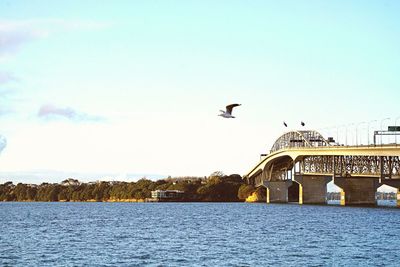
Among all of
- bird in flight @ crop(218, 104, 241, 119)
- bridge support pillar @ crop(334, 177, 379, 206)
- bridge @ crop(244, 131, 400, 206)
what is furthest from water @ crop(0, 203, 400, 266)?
bridge support pillar @ crop(334, 177, 379, 206)

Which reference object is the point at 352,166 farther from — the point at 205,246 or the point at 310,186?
the point at 205,246

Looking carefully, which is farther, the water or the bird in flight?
the water

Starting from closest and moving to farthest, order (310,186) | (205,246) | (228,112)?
(228,112), (205,246), (310,186)

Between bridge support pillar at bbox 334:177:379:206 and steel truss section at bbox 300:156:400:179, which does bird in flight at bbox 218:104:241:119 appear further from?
bridge support pillar at bbox 334:177:379:206

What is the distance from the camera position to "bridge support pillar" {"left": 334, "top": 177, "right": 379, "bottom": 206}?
176 metres

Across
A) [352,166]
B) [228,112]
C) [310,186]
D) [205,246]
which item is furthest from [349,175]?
[228,112]

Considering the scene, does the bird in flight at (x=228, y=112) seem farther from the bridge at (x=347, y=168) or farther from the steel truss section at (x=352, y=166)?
Result: the steel truss section at (x=352, y=166)

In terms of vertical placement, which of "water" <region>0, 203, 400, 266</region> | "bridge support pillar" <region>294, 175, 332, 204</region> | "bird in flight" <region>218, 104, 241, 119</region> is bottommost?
"water" <region>0, 203, 400, 266</region>

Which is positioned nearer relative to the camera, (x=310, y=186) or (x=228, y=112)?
(x=228, y=112)

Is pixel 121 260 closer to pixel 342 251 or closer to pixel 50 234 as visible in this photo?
pixel 342 251

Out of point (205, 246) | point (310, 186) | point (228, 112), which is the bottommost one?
point (205, 246)

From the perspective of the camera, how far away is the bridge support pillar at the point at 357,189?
17575 centimetres

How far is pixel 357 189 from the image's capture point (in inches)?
6983

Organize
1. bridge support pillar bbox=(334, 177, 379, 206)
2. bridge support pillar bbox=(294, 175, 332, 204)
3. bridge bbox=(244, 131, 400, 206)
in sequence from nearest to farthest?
1. bridge bbox=(244, 131, 400, 206)
2. bridge support pillar bbox=(334, 177, 379, 206)
3. bridge support pillar bbox=(294, 175, 332, 204)
